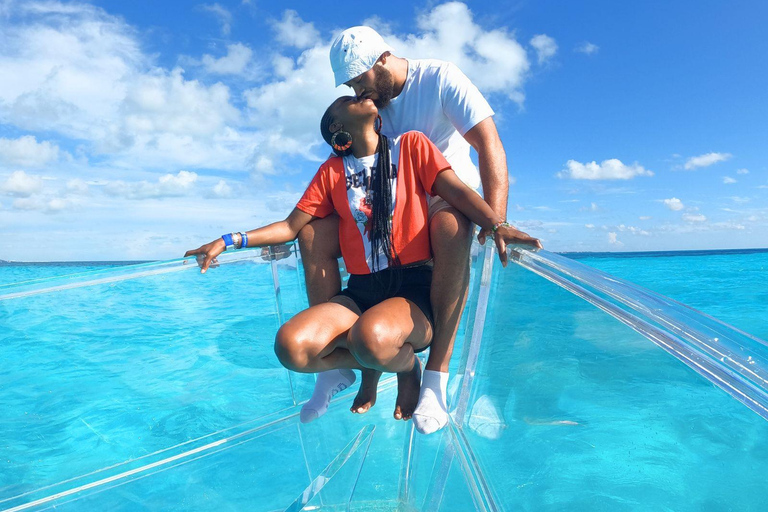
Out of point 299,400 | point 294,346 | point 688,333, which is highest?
point 688,333

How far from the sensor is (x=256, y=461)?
7.58 feet

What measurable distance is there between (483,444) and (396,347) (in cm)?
47

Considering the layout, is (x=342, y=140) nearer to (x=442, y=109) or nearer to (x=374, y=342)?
(x=442, y=109)

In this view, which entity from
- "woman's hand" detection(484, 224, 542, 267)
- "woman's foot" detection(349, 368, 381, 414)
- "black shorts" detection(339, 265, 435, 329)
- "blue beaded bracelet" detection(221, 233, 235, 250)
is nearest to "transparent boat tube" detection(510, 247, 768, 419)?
"woman's hand" detection(484, 224, 542, 267)

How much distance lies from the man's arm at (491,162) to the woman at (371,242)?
0.69 ft

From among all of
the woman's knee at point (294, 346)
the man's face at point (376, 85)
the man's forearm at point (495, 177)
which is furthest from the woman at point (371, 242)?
the man's forearm at point (495, 177)

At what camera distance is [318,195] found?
2.18 metres

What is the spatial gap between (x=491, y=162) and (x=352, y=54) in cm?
71

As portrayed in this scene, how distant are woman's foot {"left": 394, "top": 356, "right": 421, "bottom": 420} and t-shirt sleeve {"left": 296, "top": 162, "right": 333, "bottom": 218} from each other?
2.40ft

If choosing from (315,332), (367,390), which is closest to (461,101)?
(315,332)

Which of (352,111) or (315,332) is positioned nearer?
(315,332)

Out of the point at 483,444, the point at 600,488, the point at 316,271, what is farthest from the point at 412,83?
the point at 600,488

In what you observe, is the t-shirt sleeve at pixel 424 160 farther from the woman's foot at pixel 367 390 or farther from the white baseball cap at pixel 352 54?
the woman's foot at pixel 367 390

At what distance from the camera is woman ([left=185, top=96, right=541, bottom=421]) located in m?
1.82
